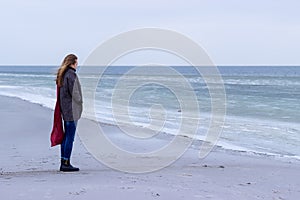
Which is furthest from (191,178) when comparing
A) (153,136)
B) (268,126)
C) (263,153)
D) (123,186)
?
(268,126)

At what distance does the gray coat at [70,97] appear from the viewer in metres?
7.28

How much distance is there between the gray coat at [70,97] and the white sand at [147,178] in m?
0.87

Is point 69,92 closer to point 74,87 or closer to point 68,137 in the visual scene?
point 74,87

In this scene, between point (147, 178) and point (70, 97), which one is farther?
point (70, 97)

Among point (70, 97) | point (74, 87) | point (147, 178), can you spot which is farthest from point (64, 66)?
point (147, 178)

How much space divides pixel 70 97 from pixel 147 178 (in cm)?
163

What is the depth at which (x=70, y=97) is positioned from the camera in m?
7.34

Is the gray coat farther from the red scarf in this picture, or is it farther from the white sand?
the white sand

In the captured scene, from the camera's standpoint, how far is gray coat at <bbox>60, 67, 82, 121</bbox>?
7281 mm

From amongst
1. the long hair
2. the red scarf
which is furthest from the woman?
the red scarf

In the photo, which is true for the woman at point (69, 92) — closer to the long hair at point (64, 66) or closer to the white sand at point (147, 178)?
the long hair at point (64, 66)

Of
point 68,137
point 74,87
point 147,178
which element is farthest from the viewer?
point 68,137

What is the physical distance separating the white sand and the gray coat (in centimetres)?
87

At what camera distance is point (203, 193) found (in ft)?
20.4
